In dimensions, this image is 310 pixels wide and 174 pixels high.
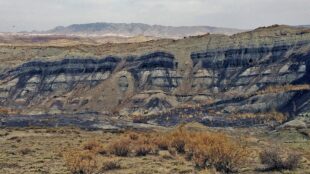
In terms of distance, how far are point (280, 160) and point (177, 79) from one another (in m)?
118

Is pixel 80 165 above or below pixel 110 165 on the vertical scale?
above

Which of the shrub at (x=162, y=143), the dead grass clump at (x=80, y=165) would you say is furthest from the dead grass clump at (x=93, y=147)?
the dead grass clump at (x=80, y=165)

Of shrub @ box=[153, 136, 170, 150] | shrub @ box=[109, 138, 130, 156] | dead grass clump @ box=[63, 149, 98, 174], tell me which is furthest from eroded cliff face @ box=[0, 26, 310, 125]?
dead grass clump @ box=[63, 149, 98, 174]

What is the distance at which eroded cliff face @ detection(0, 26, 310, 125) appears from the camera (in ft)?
454

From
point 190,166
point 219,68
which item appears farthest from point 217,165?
point 219,68

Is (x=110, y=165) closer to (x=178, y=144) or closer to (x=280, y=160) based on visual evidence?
(x=178, y=144)

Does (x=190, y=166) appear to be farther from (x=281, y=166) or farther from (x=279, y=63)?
(x=279, y=63)

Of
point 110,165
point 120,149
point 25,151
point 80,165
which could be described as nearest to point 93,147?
point 120,149

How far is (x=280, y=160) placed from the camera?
158ft

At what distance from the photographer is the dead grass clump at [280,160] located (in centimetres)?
4759

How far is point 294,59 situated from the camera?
5714 inches

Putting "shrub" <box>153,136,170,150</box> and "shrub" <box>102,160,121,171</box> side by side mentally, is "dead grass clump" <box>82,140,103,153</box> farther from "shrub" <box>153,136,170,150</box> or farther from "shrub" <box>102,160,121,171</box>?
"shrub" <box>102,160,121,171</box>

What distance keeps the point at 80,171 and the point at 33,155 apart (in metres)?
15.4

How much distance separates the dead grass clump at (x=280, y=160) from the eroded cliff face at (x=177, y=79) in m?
74.7
